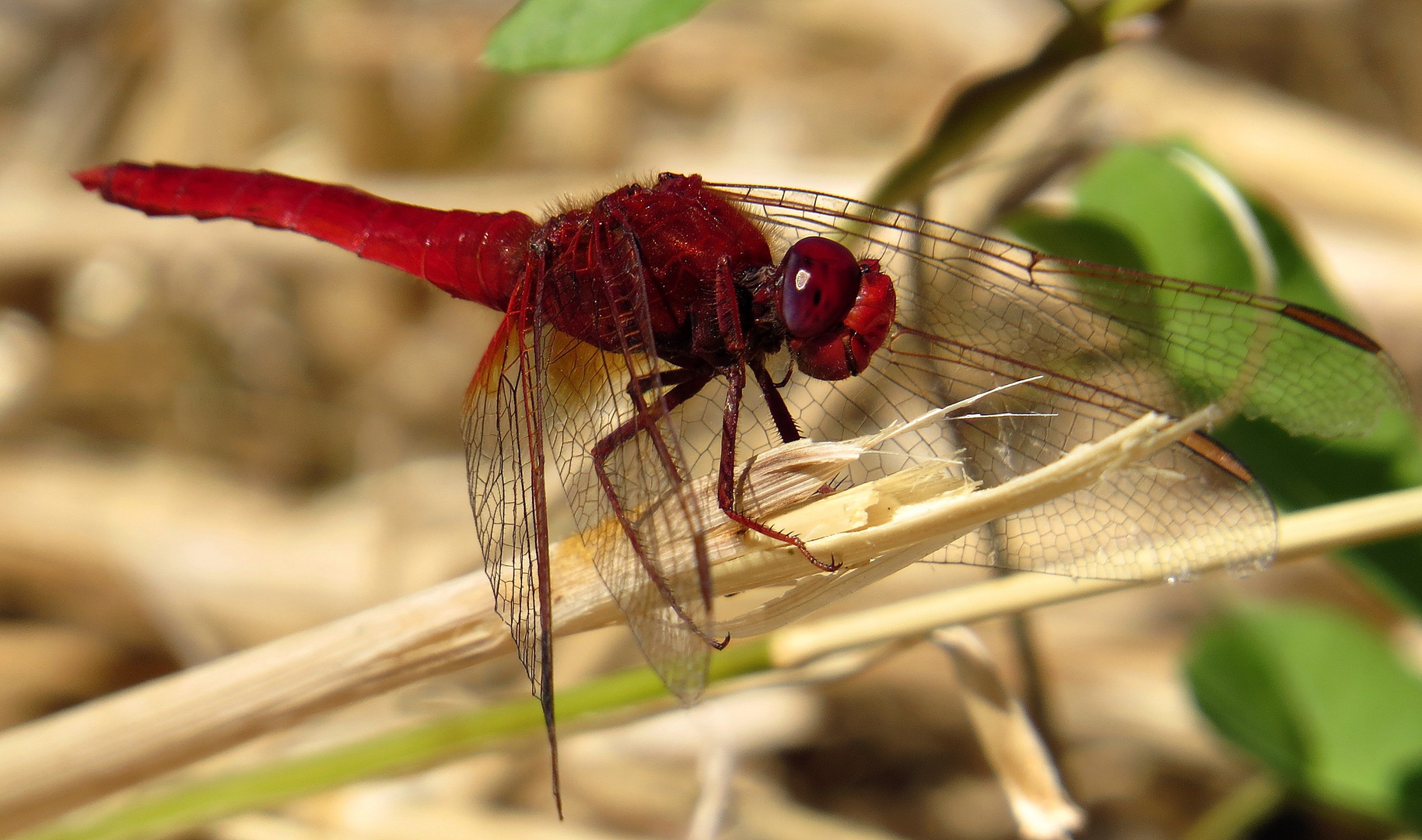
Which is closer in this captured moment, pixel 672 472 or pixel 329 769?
pixel 672 472

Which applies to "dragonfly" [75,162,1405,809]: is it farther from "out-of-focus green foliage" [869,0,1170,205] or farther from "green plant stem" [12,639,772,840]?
"green plant stem" [12,639,772,840]

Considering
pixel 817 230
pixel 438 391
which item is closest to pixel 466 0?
pixel 438 391

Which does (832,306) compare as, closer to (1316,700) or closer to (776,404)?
(776,404)

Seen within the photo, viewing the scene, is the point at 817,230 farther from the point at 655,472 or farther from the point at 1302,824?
the point at 1302,824

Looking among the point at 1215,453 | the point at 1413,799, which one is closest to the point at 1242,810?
the point at 1413,799

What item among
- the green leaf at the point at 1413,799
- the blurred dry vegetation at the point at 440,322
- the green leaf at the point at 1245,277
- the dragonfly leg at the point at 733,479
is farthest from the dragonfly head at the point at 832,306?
the green leaf at the point at 1413,799

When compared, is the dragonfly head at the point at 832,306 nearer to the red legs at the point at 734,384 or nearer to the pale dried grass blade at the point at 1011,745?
the red legs at the point at 734,384
